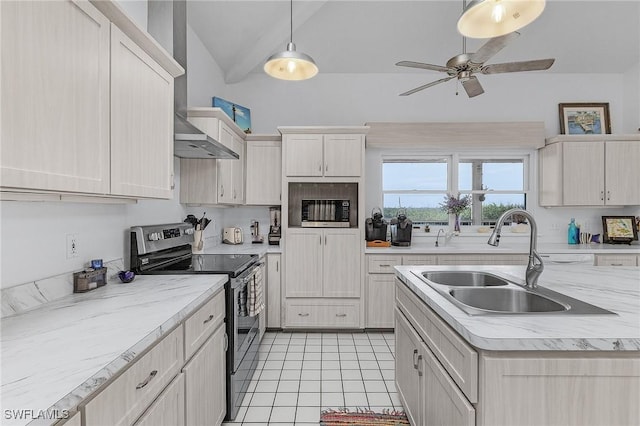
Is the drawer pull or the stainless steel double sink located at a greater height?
the stainless steel double sink

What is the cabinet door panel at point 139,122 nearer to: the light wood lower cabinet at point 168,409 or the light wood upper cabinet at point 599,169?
the light wood lower cabinet at point 168,409

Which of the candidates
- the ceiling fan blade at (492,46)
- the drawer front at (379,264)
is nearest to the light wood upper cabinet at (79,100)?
the ceiling fan blade at (492,46)

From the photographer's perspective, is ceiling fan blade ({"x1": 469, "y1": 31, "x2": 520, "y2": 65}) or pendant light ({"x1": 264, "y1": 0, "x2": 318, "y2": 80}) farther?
pendant light ({"x1": 264, "y1": 0, "x2": 318, "y2": 80})

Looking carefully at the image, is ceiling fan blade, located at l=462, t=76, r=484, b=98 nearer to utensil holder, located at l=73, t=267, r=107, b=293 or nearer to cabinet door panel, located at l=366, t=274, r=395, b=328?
cabinet door panel, located at l=366, t=274, r=395, b=328

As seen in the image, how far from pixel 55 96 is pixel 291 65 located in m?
1.76

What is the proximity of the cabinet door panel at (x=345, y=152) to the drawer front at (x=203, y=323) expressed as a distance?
6.92 ft

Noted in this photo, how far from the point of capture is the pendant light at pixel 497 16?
5.78ft

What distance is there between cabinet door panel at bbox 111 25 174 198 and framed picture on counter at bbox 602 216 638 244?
191 inches

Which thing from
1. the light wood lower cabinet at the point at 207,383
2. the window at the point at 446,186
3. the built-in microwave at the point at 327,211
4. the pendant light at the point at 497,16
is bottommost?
the light wood lower cabinet at the point at 207,383

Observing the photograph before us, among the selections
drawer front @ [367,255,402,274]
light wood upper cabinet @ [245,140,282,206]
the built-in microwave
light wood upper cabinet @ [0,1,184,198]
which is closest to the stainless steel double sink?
light wood upper cabinet @ [0,1,184,198]

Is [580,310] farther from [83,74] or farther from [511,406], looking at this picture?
[83,74]

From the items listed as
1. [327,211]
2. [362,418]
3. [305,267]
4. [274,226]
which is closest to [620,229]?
[327,211]

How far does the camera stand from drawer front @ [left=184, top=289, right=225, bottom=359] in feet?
4.91

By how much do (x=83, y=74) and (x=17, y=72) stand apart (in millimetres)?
294
